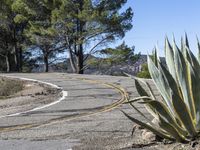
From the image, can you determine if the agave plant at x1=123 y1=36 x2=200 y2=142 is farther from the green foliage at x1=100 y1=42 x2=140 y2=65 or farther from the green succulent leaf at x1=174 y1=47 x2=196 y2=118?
the green foliage at x1=100 y1=42 x2=140 y2=65

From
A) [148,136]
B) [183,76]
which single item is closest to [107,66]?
[148,136]

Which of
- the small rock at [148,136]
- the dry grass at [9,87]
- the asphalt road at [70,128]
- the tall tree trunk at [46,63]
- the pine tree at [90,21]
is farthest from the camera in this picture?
the tall tree trunk at [46,63]

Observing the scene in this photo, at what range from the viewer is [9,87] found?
1088 inches

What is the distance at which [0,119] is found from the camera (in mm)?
12242

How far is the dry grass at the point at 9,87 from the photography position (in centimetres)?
2633

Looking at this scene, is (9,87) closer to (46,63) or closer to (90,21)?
(90,21)

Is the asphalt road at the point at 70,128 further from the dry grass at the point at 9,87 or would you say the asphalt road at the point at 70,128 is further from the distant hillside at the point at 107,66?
the distant hillside at the point at 107,66

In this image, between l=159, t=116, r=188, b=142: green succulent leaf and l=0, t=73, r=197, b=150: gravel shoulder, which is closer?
l=159, t=116, r=188, b=142: green succulent leaf

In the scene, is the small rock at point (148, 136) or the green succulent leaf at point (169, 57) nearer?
the green succulent leaf at point (169, 57)

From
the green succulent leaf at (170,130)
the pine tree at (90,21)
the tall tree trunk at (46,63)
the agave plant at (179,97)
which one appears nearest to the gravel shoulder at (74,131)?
the green succulent leaf at (170,130)

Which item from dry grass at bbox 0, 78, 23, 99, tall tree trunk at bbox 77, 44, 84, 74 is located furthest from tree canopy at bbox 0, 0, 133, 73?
dry grass at bbox 0, 78, 23, 99

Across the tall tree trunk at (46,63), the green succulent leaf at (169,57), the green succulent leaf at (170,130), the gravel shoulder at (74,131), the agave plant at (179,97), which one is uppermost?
the tall tree trunk at (46,63)

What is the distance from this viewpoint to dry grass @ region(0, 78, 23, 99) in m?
26.3

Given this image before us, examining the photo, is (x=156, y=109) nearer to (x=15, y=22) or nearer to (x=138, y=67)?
(x=138, y=67)
